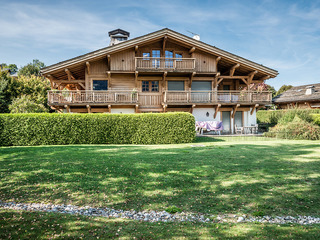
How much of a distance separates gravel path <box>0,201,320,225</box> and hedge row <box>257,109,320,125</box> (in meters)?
18.7

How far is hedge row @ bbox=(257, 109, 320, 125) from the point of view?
66.6 ft

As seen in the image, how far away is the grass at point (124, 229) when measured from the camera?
139 inches

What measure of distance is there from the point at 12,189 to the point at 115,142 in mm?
9522

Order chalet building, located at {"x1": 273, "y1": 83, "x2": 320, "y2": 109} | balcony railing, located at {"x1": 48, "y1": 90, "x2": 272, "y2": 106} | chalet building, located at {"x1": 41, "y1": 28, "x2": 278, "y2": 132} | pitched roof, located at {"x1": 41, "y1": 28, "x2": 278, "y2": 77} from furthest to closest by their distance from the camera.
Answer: chalet building, located at {"x1": 273, "y1": 83, "x2": 320, "y2": 109}, chalet building, located at {"x1": 41, "y1": 28, "x2": 278, "y2": 132}, balcony railing, located at {"x1": 48, "y1": 90, "x2": 272, "y2": 106}, pitched roof, located at {"x1": 41, "y1": 28, "x2": 278, "y2": 77}

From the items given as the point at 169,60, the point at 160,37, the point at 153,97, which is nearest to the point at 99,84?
the point at 153,97

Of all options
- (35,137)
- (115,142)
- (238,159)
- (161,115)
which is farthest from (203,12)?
(35,137)

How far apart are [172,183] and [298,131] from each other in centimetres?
1502

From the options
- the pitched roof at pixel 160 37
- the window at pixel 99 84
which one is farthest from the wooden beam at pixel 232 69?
the window at pixel 99 84

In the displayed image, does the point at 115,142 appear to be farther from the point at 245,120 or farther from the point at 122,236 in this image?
the point at 245,120

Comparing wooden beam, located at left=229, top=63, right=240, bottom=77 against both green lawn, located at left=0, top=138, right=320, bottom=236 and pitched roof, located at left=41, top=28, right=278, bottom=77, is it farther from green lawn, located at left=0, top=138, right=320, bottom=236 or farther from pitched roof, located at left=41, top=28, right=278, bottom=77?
green lawn, located at left=0, top=138, right=320, bottom=236

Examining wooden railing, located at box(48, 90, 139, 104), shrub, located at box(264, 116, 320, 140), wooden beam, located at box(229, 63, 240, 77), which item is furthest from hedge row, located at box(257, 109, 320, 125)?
wooden railing, located at box(48, 90, 139, 104)

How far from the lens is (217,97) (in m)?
23.7

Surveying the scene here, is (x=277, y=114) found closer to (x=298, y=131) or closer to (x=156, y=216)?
(x=298, y=131)

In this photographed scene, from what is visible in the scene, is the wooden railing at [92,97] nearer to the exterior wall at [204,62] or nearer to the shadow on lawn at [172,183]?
the exterior wall at [204,62]
